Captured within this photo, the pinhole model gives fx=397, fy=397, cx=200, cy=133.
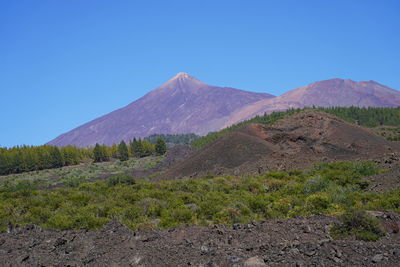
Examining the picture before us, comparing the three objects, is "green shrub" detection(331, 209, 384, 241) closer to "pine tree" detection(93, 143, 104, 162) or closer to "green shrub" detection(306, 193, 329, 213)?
"green shrub" detection(306, 193, 329, 213)

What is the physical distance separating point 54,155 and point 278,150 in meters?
53.4

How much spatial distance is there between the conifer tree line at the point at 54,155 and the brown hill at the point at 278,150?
42682 mm

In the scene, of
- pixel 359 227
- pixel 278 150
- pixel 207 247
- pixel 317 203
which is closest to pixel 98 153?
pixel 278 150

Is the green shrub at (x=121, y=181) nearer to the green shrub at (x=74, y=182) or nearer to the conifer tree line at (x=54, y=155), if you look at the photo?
the green shrub at (x=74, y=182)

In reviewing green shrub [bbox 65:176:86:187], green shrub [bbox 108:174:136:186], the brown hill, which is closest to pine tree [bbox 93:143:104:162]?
green shrub [bbox 65:176:86:187]

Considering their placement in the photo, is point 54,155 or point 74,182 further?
point 54,155

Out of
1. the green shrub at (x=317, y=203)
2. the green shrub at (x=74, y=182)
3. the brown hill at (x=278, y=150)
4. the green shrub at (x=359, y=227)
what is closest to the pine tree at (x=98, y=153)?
the green shrub at (x=74, y=182)

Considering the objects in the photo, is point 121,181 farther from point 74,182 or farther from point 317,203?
point 74,182

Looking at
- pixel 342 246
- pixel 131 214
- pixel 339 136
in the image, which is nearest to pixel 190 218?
pixel 131 214

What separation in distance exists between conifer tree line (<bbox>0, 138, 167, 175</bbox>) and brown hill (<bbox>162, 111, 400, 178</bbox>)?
42.7 metres

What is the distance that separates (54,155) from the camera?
74.4m

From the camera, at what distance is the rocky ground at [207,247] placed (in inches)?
293

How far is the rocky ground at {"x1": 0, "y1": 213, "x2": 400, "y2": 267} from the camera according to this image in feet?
24.4

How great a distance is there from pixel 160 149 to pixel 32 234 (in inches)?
2596
